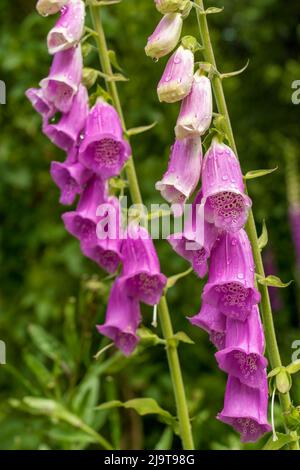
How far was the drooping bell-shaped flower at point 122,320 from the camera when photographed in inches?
53.3

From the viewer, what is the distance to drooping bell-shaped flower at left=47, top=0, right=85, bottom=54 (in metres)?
1.30

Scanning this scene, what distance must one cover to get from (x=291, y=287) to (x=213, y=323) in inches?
60.6

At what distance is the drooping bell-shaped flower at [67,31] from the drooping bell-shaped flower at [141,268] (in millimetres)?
305

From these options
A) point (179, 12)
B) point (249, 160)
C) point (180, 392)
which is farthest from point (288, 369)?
point (249, 160)

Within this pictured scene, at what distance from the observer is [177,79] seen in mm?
1116

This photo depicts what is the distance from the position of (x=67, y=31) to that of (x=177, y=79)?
27cm

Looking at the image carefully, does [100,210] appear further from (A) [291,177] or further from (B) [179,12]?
(A) [291,177]

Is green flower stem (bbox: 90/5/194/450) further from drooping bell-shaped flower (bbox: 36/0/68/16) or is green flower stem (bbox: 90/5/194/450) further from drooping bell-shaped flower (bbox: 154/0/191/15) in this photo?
drooping bell-shaped flower (bbox: 154/0/191/15)

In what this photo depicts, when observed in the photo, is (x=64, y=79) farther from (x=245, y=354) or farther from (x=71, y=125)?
(x=245, y=354)

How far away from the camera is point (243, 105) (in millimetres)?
2871

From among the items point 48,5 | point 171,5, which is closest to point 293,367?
point 171,5

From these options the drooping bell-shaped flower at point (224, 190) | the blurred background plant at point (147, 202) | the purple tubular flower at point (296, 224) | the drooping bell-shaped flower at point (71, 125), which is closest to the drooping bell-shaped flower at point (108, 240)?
the drooping bell-shaped flower at point (71, 125)

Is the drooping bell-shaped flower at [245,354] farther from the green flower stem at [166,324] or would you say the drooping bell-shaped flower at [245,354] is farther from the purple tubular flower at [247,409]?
the green flower stem at [166,324]
